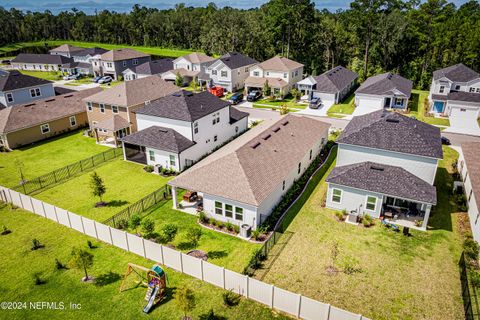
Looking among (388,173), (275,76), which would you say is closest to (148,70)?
(275,76)

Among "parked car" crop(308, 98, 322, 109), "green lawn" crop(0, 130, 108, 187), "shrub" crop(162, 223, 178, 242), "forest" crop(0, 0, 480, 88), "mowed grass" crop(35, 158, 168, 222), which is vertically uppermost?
"forest" crop(0, 0, 480, 88)

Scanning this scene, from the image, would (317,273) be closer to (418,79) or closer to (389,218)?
(389,218)

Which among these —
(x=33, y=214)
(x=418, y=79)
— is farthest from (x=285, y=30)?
(x=33, y=214)

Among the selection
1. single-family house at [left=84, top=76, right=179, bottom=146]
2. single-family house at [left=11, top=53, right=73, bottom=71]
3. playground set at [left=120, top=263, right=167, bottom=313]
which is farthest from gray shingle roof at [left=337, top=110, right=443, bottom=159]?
single-family house at [left=11, top=53, right=73, bottom=71]

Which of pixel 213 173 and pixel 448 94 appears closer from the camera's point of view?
pixel 213 173

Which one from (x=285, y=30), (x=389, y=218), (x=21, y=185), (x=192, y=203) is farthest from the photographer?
(x=285, y=30)

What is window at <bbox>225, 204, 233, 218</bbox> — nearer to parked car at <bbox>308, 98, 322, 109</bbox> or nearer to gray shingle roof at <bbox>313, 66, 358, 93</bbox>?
parked car at <bbox>308, 98, 322, 109</bbox>

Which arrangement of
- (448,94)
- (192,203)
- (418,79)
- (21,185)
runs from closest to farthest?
1. (192,203)
2. (21,185)
3. (448,94)
4. (418,79)
